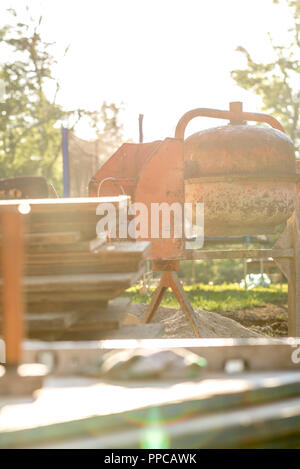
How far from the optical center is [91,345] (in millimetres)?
2035

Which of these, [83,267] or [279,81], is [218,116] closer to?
[83,267]

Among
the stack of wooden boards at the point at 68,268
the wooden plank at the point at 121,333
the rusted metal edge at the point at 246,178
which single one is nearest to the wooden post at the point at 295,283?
the rusted metal edge at the point at 246,178

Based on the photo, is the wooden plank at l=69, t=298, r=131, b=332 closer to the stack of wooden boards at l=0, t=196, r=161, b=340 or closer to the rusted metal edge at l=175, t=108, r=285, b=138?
the stack of wooden boards at l=0, t=196, r=161, b=340

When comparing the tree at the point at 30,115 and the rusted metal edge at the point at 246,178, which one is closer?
the rusted metal edge at the point at 246,178

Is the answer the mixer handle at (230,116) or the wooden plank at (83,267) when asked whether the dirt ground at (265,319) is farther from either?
the wooden plank at (83,267)

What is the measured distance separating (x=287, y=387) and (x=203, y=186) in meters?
3.89

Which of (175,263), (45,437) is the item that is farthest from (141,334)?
(175,263)

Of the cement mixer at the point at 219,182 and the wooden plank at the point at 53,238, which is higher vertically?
the cement mixer at the point at 219,182

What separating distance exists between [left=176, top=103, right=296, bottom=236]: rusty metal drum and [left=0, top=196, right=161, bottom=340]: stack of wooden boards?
3.13 metres

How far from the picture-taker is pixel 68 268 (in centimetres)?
228

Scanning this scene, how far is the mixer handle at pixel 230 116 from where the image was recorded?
5.28m

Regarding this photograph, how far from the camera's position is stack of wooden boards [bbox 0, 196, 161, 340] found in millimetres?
2189

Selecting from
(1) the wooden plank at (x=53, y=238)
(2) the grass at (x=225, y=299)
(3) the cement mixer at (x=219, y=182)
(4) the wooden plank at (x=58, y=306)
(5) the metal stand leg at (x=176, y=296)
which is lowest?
(2) the grass at (x=225, y=299)

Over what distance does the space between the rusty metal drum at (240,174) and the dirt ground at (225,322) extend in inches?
47.9
